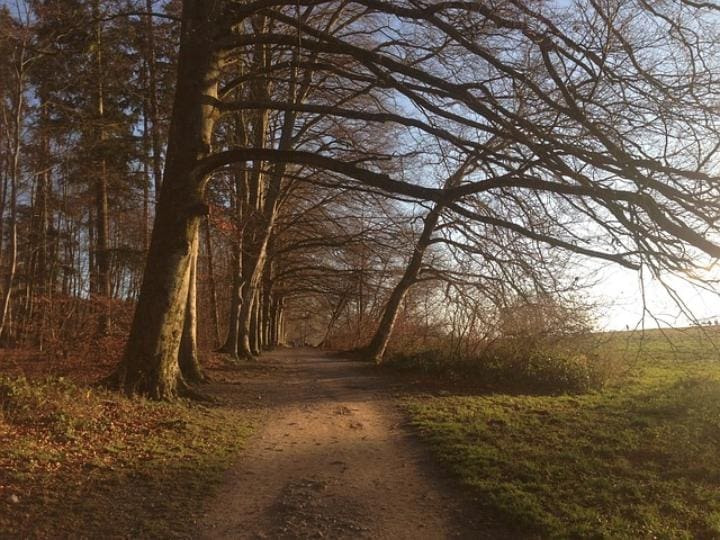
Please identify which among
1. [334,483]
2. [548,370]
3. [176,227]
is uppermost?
[176,227]

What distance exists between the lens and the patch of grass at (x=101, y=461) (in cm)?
532

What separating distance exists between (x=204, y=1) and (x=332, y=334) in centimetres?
3365

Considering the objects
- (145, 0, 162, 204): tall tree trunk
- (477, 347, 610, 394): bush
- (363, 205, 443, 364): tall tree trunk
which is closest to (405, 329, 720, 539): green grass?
(477, 347, 610, 394): bush

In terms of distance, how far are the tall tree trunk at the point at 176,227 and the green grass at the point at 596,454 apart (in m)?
4.52

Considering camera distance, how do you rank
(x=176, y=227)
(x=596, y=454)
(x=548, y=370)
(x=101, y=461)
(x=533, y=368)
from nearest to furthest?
(x=101, y=461) < (x=596, y=454) < (x=176, y=227) < (x=548, y=370) < (x=533, y=368)

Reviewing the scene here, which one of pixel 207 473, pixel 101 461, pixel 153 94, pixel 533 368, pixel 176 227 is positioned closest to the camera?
pixel 101 461

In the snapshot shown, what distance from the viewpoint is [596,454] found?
8.18 m

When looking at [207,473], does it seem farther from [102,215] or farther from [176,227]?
[102,215]

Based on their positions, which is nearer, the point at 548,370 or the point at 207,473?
the point at 207,473

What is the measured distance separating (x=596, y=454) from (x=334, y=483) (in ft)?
12.0

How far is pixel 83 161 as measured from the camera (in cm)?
1967

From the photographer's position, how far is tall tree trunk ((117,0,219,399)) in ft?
33.6

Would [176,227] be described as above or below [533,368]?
above

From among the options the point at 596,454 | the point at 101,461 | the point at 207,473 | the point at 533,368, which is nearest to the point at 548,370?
the point at 533,368
